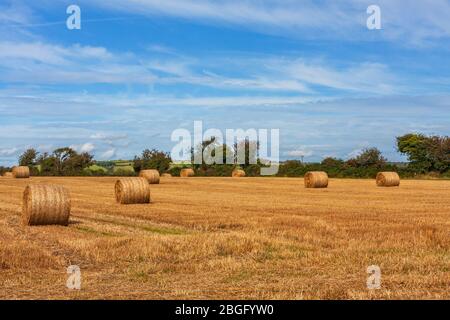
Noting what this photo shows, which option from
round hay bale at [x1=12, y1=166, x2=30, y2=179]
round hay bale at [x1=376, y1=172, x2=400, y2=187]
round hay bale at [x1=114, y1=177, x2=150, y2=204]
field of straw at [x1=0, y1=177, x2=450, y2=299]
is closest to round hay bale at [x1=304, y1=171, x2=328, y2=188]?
round hay bale at [x1=376, y1=172, x2=400, y2=187]

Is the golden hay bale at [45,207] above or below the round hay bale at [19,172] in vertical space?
below

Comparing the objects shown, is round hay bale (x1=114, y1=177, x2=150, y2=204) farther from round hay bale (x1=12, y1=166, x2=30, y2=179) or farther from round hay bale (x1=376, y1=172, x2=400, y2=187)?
round hay bale (x1=12, y1=166, x2=30, y2=179)

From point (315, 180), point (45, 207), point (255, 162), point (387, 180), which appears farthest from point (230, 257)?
point (255, 162)

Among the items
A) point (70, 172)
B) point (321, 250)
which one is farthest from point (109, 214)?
point (70, 172)

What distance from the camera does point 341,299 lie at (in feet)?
29.1

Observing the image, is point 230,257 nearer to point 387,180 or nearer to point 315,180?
point 315,180

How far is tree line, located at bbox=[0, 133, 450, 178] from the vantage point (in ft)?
229

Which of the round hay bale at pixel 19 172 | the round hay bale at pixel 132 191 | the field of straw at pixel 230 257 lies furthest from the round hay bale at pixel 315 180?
the round hay bale at pixel 19 172

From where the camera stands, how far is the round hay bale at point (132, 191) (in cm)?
2822

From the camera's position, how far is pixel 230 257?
12875 millimetres

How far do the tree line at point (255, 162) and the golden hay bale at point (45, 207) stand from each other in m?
51.1

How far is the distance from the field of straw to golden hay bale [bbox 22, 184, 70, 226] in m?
0.41

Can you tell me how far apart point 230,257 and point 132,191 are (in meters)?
16.1

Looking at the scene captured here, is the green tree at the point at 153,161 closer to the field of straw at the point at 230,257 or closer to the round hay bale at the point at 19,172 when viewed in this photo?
the round hay bale at the point at 19,172
